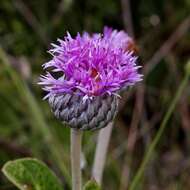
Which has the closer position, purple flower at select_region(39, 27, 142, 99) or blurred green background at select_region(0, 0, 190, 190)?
purple flower at select_region(39, 27, 142, 99)

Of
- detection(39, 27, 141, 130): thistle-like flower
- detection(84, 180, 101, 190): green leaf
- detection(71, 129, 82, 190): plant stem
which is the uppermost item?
detection(39, 27, 141, 130): thistle-like flower

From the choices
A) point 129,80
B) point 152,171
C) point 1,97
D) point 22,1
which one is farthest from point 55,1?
point 129,80

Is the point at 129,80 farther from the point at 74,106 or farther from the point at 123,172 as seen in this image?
the point at 123,172

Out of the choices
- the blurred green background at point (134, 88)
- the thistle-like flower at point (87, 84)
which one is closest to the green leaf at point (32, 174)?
the thistle-like flower at point (87, 84)

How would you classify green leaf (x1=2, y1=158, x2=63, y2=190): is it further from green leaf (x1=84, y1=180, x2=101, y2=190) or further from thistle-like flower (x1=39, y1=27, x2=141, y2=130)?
thistle-like flower (x1=39, y1=27, x2=141, y2=130)

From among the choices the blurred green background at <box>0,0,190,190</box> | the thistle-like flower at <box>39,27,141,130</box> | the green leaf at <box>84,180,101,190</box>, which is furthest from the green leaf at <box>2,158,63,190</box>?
the blurred green background at <box>0,0,190,190</box>

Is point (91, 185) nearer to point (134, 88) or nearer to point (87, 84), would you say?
point (87, 84)

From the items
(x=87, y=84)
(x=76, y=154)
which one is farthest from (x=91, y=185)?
(x=87, y=84)
